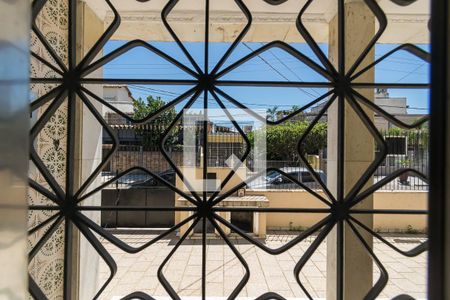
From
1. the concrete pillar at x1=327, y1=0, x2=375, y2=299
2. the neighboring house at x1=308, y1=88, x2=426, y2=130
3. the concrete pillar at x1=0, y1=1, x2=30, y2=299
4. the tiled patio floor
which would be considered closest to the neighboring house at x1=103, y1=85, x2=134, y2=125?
the concrete pillar at x1=0, y1=1, x2=30, y2=299

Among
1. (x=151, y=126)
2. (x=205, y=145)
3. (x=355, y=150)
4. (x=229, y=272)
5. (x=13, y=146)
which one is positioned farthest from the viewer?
(x=229, y=272)

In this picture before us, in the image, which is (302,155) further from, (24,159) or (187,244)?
(187,244)

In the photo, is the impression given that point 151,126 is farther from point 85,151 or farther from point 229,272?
point 229,272

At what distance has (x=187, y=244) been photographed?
3.27 m

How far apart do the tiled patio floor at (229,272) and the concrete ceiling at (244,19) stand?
1.71m

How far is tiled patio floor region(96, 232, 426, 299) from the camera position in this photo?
2424mm

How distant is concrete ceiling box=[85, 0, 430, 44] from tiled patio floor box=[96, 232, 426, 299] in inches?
67.3

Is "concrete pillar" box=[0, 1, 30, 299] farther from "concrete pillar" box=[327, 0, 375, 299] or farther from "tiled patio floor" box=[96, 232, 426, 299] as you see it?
"tiled patio floor" box=[96, 232, 426, 299]

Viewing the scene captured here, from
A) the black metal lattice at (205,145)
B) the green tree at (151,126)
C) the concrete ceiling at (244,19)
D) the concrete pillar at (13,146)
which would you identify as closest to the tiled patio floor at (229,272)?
the green tree at (151,126)

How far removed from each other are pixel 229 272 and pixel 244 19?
8.29 feet

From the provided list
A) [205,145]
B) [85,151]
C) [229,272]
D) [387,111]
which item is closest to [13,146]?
[205,145]

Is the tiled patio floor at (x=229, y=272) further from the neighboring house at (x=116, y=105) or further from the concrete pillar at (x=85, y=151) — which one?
the concrete pillar at (x=85, y=151)

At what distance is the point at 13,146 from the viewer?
32 cm

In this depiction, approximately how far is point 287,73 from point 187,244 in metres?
2.34
